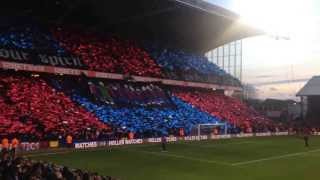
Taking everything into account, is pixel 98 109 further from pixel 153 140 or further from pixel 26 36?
pixel 26 36

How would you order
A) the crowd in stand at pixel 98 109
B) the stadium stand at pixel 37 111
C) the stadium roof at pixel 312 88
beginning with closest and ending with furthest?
the stadium stand at pixel 37 111 < the crowd in stand at pixel 98 109 < the stadium roof at pixel 312 88

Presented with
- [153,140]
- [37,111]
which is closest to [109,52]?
[153,140]

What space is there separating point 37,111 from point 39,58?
681 cm

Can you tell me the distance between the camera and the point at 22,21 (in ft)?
182

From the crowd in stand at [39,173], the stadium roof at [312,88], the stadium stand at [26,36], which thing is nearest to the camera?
the crowd in stand at [39,173]

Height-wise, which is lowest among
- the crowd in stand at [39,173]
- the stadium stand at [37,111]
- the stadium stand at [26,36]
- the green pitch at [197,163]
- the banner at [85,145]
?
the green pitch at [197,163]

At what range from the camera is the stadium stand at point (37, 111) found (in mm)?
41031

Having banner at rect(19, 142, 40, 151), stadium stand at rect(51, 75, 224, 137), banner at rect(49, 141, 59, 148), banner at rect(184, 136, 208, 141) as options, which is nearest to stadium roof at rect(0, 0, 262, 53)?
stadium stand at rect(51, 75, 224, 137)

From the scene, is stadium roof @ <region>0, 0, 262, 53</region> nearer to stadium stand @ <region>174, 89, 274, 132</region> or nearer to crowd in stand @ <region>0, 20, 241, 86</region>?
crowd in stand @ <region>0, 20, 241, 86</region>

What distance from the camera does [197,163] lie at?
109ft

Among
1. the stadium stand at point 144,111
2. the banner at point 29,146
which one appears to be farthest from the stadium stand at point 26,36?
the banner at point 29,146

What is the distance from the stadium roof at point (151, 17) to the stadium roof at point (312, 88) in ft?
83.6

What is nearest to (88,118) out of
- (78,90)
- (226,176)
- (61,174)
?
(78,90)

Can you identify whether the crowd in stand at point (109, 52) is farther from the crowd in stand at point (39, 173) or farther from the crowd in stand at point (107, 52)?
the crowd in stand at point (39, 173)
